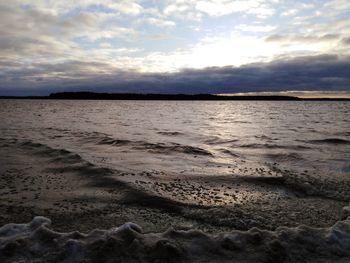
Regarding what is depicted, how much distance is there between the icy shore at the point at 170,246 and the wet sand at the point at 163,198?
2.67 feet

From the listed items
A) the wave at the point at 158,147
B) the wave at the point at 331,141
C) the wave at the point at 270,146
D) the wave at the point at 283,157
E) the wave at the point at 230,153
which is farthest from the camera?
the wave at the point at 331,141

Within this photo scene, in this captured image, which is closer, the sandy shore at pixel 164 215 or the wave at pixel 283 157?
the sandy shore at pixel 164 215

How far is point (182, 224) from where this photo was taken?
5.66 m

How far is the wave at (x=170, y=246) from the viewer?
391cm

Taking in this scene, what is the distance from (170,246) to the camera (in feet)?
13.6

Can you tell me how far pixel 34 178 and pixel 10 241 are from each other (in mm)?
4612

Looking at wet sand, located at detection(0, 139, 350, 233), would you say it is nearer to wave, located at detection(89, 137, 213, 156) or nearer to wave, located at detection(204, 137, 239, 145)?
wave, located at detection(89, 137, 213, 156)

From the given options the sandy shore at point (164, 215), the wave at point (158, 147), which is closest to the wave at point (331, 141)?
the wave at point (158, 147)

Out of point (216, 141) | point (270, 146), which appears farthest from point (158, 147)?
point (270, 146)

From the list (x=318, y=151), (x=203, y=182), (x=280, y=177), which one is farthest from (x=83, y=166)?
(x=318, y=151)

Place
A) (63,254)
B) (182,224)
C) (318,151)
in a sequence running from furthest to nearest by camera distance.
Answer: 1. (318,151)
2. (182,224)
3. (63,254)

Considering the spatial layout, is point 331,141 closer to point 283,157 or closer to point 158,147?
point 283,157

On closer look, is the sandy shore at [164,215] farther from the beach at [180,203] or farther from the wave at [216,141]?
the wave at [216,141]

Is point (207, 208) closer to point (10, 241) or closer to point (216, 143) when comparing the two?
point (10, 241)
